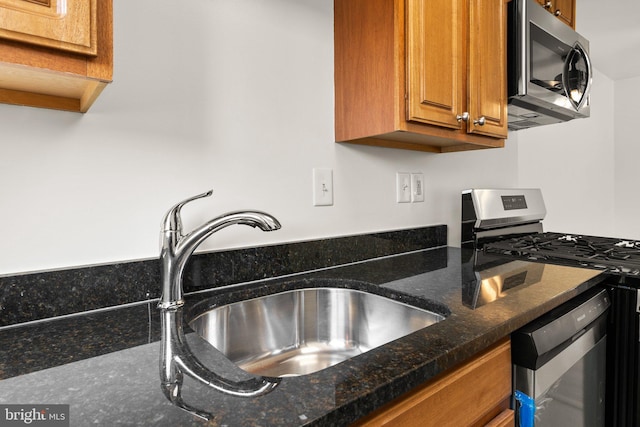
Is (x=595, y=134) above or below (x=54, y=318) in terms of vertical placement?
above

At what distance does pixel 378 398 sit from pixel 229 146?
2.51ft

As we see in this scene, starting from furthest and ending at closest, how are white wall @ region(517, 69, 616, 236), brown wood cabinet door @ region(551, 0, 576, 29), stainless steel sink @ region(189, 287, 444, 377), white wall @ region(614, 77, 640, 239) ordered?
white wall @ region(614, 77, 640, 239) < white wall @ region(517, 69, 616, 236) < brown wood cabinet door @ region(551, 0, 576, 29) < stainless steel sink @ region(189, 287, 444, 377)

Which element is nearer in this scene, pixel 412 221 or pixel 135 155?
pixel 135 155

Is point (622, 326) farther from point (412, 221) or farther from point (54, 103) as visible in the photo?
point (54, 103)

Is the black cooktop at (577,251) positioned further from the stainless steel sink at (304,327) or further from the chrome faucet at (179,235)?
the chrome faucet at (179,235)

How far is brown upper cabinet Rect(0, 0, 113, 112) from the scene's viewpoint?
487 mm

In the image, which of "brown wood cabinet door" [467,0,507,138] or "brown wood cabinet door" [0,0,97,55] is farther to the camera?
"brown wood cabinet door" [467,0,507,138]

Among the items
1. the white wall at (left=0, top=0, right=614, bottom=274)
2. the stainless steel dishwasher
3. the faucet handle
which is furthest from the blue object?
the faucet handle

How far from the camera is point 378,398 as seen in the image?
496 millimetres

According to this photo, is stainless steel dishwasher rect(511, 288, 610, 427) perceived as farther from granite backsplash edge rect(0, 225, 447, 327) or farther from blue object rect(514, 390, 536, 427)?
granite backsplash edge rect(0, 225, 447, 327)

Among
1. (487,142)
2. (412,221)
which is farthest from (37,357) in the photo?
(487,142)

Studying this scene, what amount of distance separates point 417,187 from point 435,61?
0.56 m

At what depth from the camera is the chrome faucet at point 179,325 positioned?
1.61 ft

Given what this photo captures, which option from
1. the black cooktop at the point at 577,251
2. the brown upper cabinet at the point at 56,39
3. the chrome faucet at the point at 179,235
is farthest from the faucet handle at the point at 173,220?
the black cooktop at the point at 577,251
